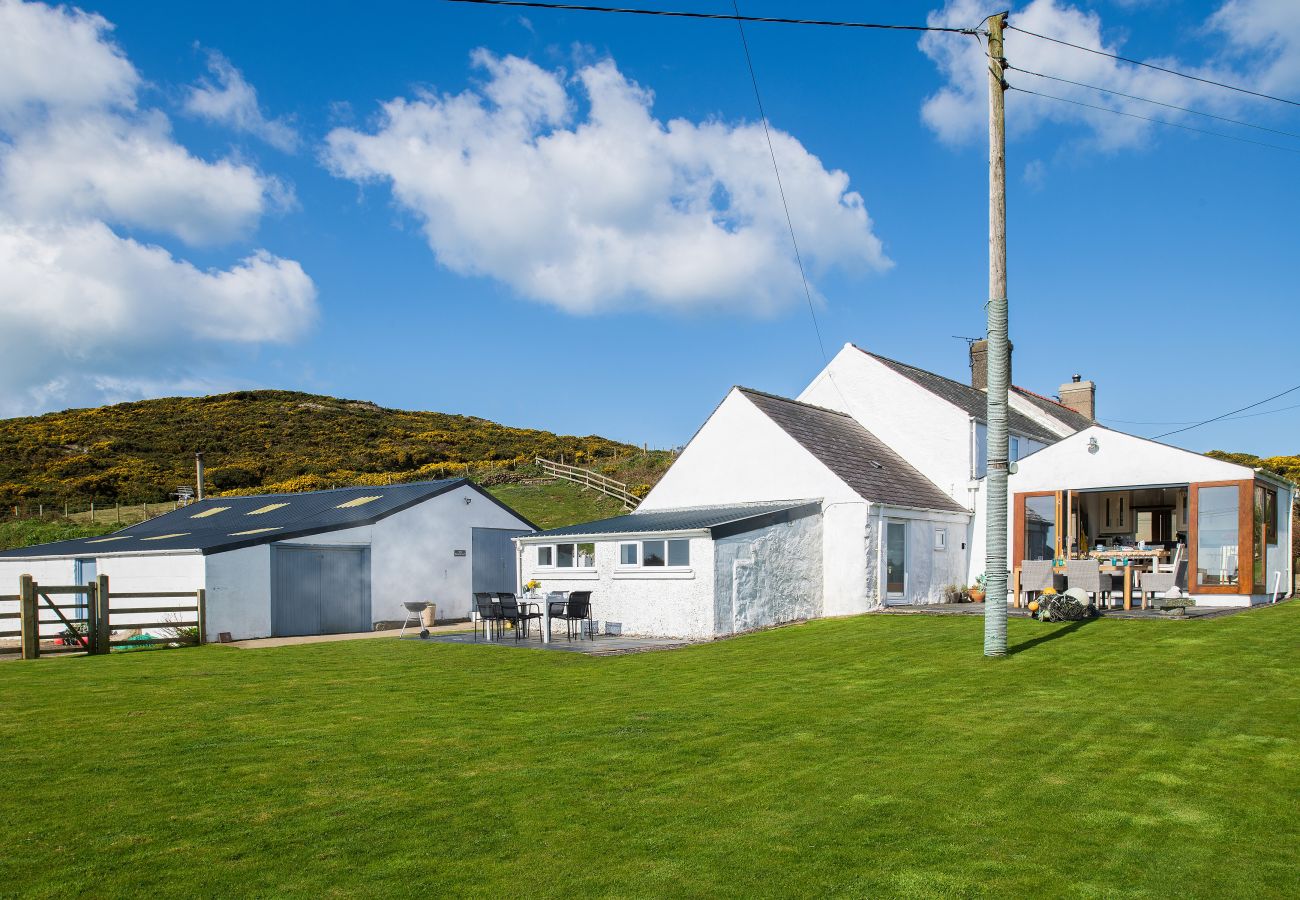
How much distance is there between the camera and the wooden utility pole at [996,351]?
13.4 metres

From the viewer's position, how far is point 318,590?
999 inches

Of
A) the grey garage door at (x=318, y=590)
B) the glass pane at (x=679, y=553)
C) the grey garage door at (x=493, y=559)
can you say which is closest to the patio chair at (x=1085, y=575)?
the glass pane at (x=679, y=553)

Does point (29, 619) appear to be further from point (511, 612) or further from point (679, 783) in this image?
point (679, 783)

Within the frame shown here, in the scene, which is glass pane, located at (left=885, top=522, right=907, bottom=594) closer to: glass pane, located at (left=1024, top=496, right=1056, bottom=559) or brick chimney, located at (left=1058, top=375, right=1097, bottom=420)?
glass pane, located at (left=1024, top=496, right=1056, bottom=559)

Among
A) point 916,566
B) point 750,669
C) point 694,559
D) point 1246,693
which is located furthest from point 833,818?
point 916,566

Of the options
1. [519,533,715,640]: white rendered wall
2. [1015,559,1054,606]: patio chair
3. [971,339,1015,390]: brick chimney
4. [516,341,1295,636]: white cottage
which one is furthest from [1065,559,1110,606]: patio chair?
[971,339,1015,390]: brick chimney

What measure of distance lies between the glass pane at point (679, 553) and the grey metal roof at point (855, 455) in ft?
15.8

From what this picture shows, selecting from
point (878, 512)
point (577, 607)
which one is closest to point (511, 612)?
point (577, 607)

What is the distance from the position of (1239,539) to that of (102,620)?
25384mm

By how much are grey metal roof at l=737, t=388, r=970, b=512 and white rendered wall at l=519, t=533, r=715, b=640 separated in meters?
4.95

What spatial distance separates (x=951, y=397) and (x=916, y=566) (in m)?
7.47

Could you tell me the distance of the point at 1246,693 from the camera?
10555 millimetres

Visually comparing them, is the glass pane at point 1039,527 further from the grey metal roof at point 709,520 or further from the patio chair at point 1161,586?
the grey metal roof at point 709,520

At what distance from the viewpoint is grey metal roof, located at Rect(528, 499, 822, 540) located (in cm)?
2038
